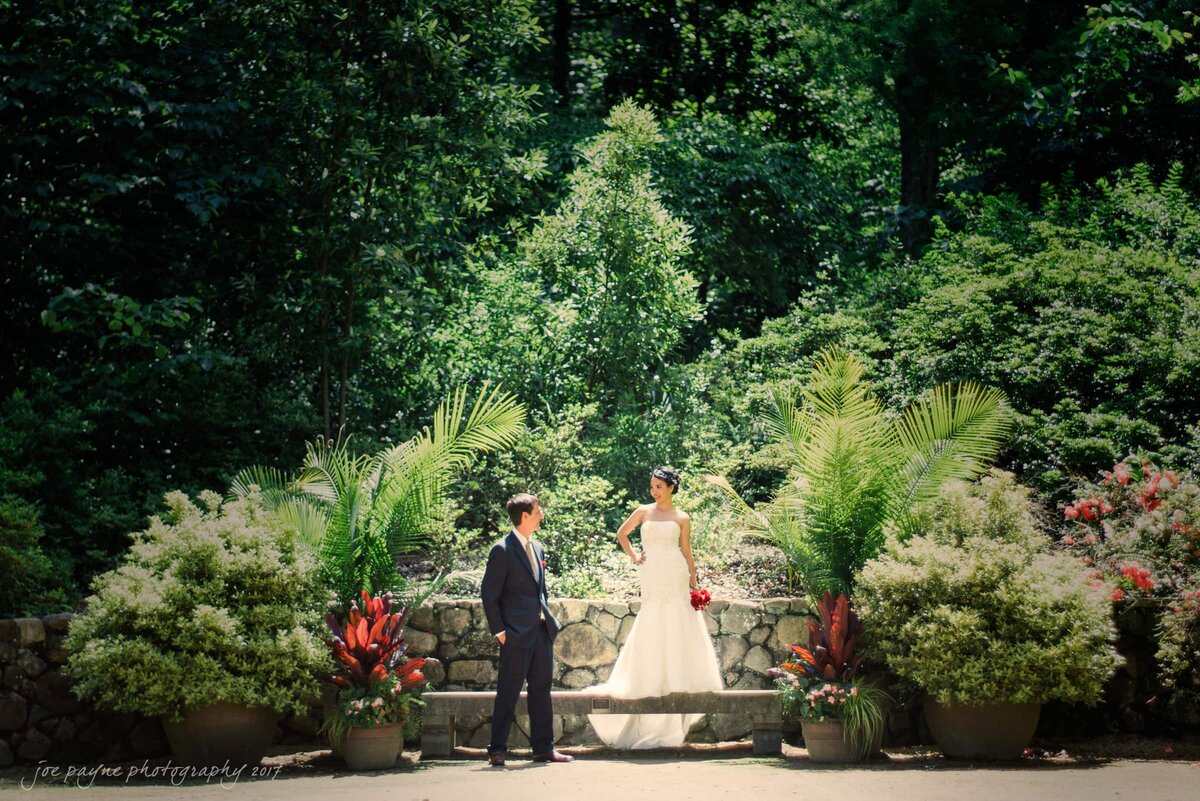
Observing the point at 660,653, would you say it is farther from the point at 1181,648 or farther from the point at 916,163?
the point at 916,163

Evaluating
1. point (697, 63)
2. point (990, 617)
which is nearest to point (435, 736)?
point (990, 617)

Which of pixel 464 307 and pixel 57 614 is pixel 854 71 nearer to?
pixel 464 307

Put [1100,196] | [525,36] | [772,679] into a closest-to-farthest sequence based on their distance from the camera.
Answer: [772,679] → [525,36] → [1100,196]

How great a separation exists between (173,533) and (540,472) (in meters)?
4.25

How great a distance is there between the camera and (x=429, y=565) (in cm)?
1156

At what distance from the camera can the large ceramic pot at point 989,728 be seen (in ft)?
27.1

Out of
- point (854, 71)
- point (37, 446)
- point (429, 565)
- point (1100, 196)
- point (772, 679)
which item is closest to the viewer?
point (772, 679)

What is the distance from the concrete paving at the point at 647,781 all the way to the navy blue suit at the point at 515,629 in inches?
17.2

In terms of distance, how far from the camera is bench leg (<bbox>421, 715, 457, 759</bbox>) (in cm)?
880

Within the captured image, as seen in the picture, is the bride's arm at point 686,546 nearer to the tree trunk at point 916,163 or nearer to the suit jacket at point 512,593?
the suit jacket at point 512,593

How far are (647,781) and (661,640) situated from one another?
4.73ft

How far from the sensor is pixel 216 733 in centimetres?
816

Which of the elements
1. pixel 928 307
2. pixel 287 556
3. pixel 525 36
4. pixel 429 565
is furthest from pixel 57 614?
pixel 928 307

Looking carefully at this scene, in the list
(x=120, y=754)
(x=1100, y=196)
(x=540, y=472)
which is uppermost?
(x=1100, y=196)
